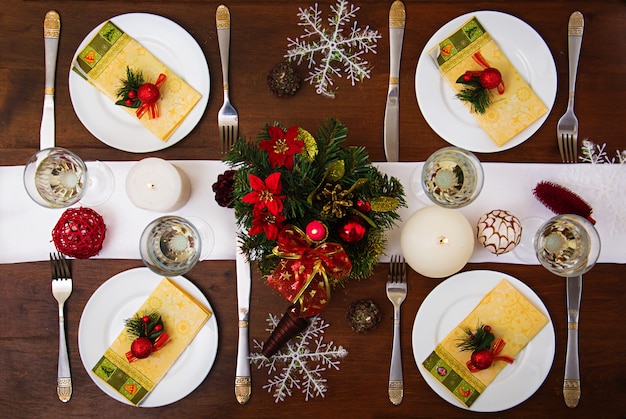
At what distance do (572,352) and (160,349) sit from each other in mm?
763

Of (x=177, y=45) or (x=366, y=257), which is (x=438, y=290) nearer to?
(x=366, y=257)

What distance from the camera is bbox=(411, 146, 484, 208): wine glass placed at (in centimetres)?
85

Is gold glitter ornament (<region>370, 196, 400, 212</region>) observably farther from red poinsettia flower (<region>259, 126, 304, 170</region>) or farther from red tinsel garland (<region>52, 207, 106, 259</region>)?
red tinsel garland (<region>52, 207, 106, 259</region>)

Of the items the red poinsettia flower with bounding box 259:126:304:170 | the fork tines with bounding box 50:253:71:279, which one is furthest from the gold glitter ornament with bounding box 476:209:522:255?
the fork tines with bounding box 50:253:71:279

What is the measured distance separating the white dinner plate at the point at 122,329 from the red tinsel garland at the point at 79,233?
7 cm

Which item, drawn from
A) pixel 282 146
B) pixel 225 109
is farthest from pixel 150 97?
pixel 282 146

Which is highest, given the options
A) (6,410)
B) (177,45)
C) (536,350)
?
(177,45)

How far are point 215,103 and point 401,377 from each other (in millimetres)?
626

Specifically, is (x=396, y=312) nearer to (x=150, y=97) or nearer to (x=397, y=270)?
(x=397, y=270)

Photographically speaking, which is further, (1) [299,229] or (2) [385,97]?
(2) [385,97]

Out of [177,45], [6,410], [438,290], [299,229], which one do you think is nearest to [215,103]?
[177,45]

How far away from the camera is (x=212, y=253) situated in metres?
0.93

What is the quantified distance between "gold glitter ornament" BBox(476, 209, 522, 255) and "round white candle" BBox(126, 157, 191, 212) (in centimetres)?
55

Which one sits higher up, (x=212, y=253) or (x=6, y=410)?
(x=212, y=253)
